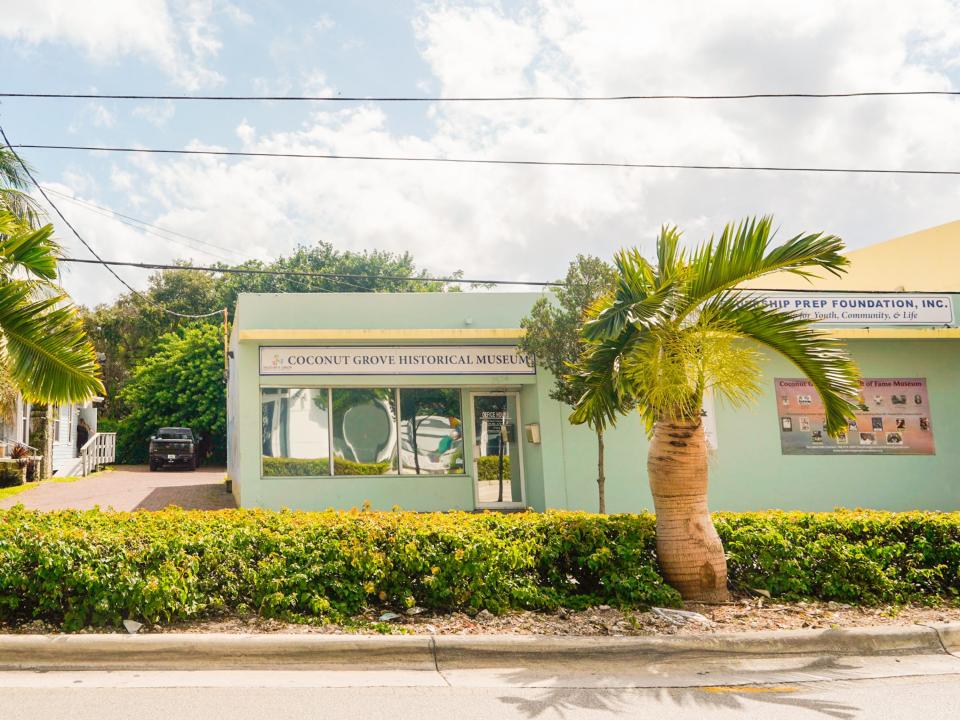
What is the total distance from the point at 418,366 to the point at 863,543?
853 centimetres

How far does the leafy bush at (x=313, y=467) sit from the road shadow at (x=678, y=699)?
9335mm

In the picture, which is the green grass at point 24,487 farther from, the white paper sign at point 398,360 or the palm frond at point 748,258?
the palm frond at point 748,258

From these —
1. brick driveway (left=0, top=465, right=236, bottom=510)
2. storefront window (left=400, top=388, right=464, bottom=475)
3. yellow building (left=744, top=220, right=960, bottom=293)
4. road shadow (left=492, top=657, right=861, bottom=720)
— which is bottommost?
road shadow (left=492, top=657, right=861, bottom=720)

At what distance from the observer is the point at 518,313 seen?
14711 mm

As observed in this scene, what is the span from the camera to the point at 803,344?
7.27m

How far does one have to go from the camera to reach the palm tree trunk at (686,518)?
6867 millimetres

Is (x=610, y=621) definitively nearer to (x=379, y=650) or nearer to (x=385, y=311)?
(x=379, y=650)

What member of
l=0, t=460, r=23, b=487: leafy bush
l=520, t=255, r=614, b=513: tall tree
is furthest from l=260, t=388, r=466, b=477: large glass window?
l=0, t=460, r=23, b=487: leafy bush

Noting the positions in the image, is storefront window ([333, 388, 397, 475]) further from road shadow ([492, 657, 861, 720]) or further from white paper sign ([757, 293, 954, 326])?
road shadow ([492, 657, 861, 720])

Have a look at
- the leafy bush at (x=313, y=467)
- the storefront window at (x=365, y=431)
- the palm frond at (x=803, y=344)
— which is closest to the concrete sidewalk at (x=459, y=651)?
the palm frond at (x=803, y=344)

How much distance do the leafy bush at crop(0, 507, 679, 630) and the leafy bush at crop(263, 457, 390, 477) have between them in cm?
670

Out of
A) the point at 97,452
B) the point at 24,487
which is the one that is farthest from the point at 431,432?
the point at 97,452

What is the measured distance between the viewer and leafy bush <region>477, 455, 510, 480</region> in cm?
1509

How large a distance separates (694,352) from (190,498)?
48.1ft
